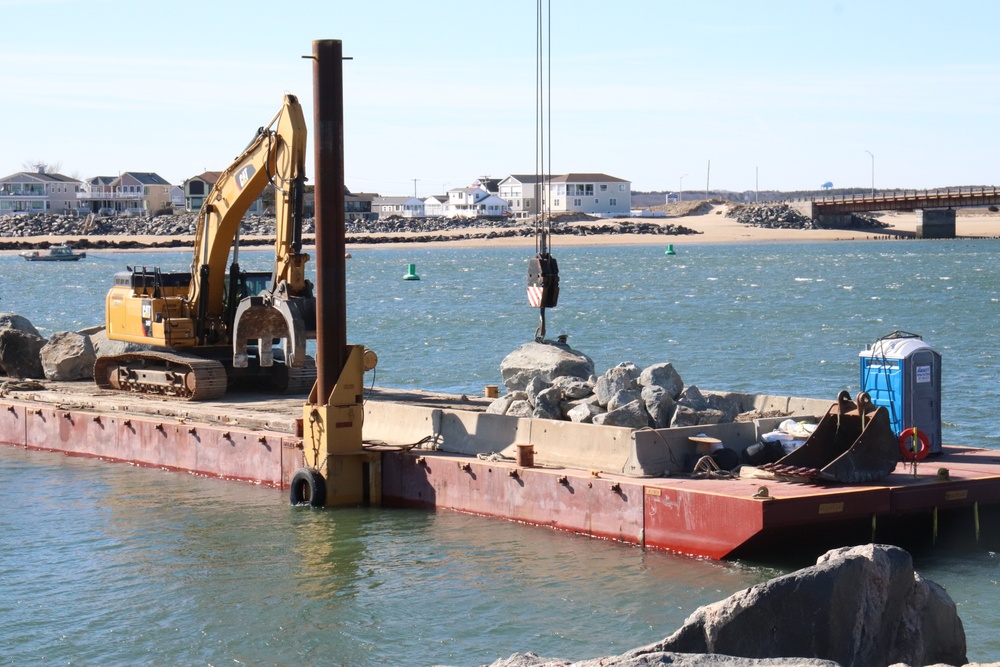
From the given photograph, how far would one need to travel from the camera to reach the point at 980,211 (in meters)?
159

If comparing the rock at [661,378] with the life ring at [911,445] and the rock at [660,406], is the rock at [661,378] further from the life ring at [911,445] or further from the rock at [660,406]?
the life ring at [911,445]

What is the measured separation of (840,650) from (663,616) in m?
3.59

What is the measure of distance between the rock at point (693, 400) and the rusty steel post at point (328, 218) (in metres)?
4.00

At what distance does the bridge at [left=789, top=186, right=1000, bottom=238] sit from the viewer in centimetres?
11556

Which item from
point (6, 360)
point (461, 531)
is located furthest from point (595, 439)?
point (6, 360)

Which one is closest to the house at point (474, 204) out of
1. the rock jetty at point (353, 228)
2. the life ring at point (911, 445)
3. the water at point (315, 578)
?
the rock jetty at point (353, 228)

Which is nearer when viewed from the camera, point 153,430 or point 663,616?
point 663,616

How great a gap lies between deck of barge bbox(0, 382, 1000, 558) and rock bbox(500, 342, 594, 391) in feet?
3.57

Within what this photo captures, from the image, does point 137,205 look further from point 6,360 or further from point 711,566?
point 711,566

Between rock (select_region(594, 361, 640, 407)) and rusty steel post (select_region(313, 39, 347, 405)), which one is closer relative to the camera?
rock (select_region(594, 361, 640, 407))

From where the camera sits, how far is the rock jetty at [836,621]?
8.43m

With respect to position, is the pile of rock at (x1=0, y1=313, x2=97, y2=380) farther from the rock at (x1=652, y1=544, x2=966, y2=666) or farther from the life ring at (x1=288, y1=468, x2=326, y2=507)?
the rock at (x1=652, y1=544, x2=966, y2=666)

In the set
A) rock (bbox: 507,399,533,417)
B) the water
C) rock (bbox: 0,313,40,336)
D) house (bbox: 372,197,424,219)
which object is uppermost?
house (bbox: 372,197,424,219)

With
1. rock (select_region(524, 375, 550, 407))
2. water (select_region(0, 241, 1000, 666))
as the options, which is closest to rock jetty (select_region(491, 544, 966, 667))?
A: water (select_region(0, 241, 1000, 666))
